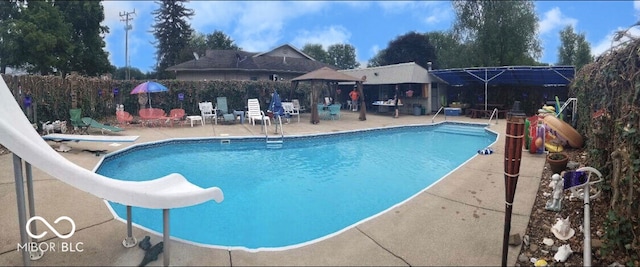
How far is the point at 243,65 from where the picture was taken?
25.8 meters

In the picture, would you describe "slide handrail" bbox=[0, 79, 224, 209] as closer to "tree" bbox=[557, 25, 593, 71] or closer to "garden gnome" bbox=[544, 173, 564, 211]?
"garden gnome" bbox=[544, 173, 564, 211]

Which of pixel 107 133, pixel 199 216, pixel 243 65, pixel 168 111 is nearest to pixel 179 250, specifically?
pixel 199 216

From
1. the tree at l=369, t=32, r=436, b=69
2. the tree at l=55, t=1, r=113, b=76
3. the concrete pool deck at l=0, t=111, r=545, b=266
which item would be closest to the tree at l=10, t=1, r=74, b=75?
the tree at l=55, t=1, r=113, b=76

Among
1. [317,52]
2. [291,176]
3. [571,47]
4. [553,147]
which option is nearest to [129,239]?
[291,176]

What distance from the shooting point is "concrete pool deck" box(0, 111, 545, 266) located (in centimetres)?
331

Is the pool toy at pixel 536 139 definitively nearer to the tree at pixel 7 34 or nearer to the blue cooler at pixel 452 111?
the blue cooler at pixel 452 111

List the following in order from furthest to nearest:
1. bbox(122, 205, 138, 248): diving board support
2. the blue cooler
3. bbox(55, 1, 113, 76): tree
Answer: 1. bbox(55, 1, 113, 76): tree
2. the blue cooler
3. bbox(122, 205, 138, 248): diving board support

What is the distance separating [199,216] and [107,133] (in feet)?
25.8

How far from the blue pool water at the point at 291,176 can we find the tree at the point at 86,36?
2084 centimetres

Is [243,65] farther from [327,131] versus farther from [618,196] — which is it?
[618,196]

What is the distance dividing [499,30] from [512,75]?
7045 mm

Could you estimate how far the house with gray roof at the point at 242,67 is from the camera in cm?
2511

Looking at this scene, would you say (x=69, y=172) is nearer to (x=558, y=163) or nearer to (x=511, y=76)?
(x=558, y=163)

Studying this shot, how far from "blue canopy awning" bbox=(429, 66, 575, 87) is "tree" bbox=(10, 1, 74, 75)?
23.0 m
